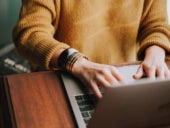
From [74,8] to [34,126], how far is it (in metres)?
0.47

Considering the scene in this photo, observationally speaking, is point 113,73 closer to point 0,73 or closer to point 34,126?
point 34,126

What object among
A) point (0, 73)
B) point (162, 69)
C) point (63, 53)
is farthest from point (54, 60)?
point (0, 73)

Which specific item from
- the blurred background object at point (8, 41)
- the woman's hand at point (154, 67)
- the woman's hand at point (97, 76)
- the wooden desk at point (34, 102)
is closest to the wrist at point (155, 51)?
the woman's hand at point (154, 67)

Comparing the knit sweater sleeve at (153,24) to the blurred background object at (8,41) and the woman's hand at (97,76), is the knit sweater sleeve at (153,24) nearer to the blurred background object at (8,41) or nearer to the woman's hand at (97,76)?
the woman's hand at (97,76)

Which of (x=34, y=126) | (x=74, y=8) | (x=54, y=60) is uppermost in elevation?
(x=74, y=8)

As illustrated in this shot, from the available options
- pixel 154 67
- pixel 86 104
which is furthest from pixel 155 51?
pixel 86 104

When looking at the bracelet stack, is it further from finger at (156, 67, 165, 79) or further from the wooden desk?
finger at (156, 67, 165, 79)

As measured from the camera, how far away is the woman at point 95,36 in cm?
84

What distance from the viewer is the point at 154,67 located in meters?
0.87

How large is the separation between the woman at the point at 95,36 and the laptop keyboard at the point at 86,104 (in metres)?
0.02

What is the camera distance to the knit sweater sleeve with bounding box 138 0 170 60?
1043 millimetres

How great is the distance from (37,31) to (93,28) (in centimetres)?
23

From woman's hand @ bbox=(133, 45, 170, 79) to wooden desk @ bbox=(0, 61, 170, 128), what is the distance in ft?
0.72

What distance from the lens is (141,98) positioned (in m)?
0.60
